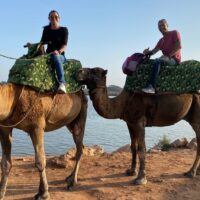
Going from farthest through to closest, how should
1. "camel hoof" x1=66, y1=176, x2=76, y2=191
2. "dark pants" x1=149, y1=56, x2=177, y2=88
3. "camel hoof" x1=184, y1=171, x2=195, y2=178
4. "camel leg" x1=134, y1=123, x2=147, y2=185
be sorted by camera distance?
"camel hoof" x1=184, y1=171, x2=195, y2=178, "dark pants" x1=149, y1=56, x2=177, y2=88, "camel leg" x1=134, y1=123, x2=147, y2=185, "camel hoof" x1=66, y1=176, x2=76, y2=191

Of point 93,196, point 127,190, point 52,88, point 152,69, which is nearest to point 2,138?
point 52,88

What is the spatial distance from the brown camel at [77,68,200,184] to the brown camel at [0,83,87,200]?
0.63 metres

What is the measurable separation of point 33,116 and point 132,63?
2.71 m

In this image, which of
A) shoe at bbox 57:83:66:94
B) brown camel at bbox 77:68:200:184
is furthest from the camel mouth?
shoe at bbox 57:83:66:94

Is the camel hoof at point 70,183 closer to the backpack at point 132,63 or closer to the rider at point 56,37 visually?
the rider at point 56,37

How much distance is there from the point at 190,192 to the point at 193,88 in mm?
2333

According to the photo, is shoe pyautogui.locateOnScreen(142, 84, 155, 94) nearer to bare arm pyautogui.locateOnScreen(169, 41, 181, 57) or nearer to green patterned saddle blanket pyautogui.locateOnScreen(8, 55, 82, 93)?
bare arm pyautogui.locateOnScreen(169, 41, 181, 57)

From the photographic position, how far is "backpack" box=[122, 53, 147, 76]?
8.57 meters

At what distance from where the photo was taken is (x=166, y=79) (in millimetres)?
8547

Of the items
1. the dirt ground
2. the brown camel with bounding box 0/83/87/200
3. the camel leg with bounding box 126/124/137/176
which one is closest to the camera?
the brown camel with bounding box 0/83/87/200

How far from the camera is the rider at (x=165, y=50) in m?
8.40

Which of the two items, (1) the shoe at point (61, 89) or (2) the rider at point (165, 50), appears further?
(2) the rider at point (165, 50)

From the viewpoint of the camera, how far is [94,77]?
812 cm

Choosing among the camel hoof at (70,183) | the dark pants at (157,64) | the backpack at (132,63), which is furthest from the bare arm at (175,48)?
the camel hoof at (70,183)
